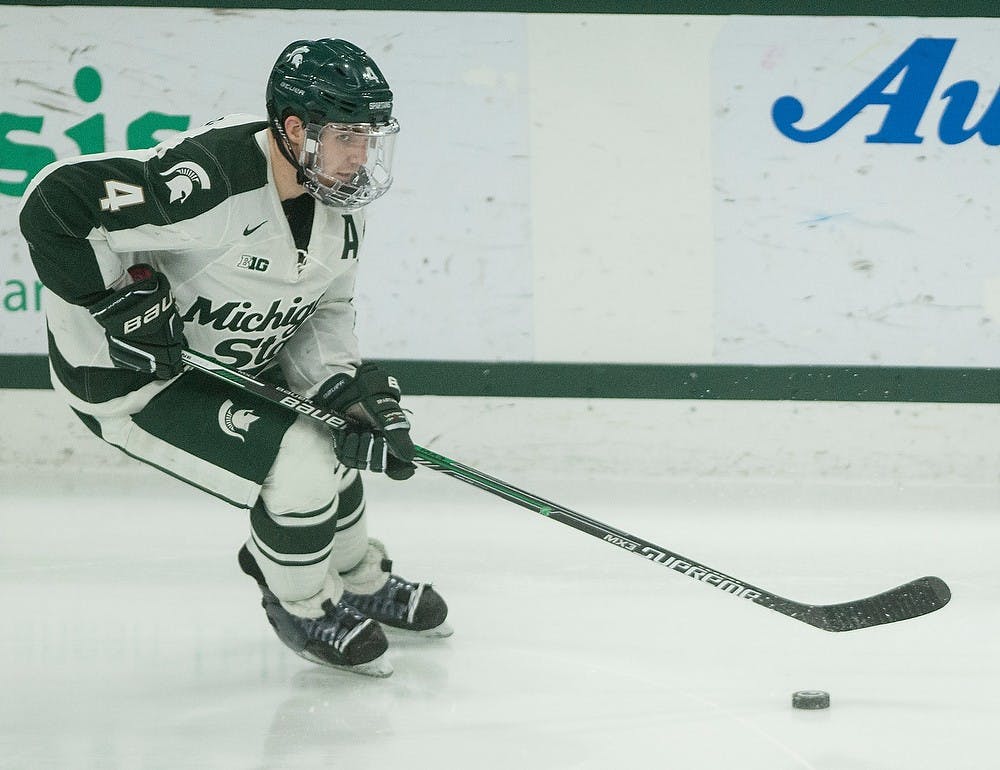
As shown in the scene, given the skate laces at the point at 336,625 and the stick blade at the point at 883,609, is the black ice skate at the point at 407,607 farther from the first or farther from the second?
the stick blade at the point at 883,609

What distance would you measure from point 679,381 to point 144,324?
6.13ft

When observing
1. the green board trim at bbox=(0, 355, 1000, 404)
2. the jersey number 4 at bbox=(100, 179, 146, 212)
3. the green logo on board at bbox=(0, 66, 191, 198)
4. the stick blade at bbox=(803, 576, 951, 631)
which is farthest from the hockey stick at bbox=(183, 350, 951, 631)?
the green logo on board at bbox=(0, 66, 191, 198)

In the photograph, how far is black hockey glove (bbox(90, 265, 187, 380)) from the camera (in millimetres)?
2139

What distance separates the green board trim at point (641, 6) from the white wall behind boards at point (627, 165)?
0.03m

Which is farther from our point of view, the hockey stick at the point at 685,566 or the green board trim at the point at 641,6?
the green board trim at the point at 641,6

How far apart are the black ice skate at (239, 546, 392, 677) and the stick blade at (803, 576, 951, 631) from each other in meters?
0.70

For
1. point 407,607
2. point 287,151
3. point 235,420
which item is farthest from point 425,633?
point 287,151

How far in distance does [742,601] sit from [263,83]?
1902mm

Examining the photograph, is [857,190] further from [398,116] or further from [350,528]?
[350,528]

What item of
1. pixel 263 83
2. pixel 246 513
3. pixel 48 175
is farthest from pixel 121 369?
pixel 263 83

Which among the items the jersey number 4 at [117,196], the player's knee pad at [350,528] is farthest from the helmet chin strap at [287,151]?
the player's knee pad at [350,528]

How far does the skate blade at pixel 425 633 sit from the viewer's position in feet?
8.29

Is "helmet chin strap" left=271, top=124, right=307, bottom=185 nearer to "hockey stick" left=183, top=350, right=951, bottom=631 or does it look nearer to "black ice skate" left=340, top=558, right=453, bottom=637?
"hockey stick" left=183, top=350, right=951, bottom=631

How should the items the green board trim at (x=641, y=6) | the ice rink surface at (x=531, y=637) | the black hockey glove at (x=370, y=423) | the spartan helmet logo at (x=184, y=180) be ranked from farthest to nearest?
the green board trim at (x=641, y=6), the black hockey glove at (x=370, y=423), the spartan helmet logo at (x=184, y=180), the ice rink surface at (x=531, y=637)
